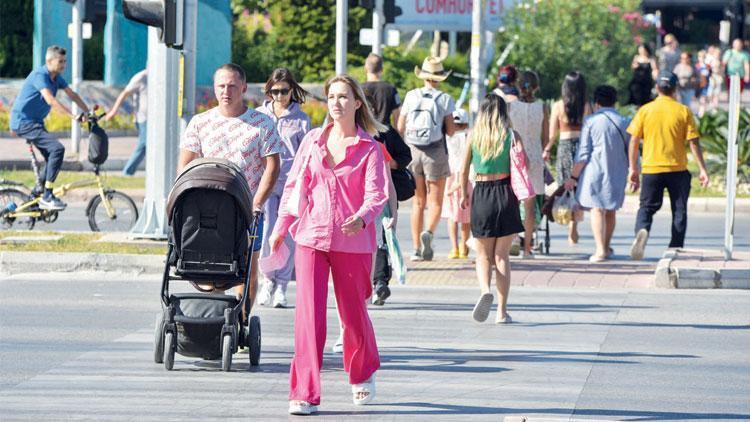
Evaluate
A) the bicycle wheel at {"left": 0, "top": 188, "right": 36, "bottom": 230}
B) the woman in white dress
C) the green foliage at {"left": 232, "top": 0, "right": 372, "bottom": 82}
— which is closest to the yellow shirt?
the woman in white dress

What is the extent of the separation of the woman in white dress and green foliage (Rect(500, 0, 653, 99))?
1554 cm

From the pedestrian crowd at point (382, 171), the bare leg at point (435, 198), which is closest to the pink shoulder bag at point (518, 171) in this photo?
the pedestrian crowd at point (382, 171)

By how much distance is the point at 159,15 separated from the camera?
45.4ft

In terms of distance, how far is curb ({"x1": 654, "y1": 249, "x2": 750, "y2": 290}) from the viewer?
44.2ft

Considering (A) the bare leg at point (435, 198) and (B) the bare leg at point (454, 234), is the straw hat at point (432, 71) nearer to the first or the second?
(A) the bare leg at point (435, 198)

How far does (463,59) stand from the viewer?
34.8m

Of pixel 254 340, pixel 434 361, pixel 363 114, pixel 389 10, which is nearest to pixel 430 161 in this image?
pixel 434 361

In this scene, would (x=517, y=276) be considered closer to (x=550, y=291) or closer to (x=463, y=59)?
(x=550, y=291)

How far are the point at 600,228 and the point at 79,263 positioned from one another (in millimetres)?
4847

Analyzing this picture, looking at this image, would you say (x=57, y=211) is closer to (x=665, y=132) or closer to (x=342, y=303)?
(x=665, y=132)

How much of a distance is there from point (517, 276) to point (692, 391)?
5011 millimetres

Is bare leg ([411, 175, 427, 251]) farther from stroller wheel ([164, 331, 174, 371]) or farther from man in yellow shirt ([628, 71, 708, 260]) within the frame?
stroller wheel ([164, 331, 174, 371])

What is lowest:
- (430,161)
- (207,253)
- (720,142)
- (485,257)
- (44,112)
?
(485,257)

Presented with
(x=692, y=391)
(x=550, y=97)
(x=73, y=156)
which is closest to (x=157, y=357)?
(x=692, y=391)
